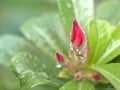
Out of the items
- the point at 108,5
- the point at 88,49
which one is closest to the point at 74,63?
the point at 88,49

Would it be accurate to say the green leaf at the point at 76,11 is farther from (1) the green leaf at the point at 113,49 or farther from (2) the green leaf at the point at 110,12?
(2) the green leaf at the point at 110,12

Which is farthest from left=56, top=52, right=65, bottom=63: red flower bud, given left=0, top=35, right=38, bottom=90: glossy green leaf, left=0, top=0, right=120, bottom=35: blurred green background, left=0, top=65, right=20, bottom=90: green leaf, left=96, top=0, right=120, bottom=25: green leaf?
left=0, top=0, right=120, bottom=35: blurred green background

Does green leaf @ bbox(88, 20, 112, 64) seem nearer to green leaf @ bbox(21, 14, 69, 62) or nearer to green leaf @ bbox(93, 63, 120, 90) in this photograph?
green leaf @ bbox(93, 63, 120, 90)

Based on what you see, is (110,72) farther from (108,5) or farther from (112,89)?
(108,5)

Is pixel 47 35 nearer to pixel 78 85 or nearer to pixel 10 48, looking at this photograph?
pixel 10 48

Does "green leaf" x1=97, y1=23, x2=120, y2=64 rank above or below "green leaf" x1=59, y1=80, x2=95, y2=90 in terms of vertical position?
above

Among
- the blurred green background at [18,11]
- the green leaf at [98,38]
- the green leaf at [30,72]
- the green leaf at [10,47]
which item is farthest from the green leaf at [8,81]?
the blurred green background at [18,11]
